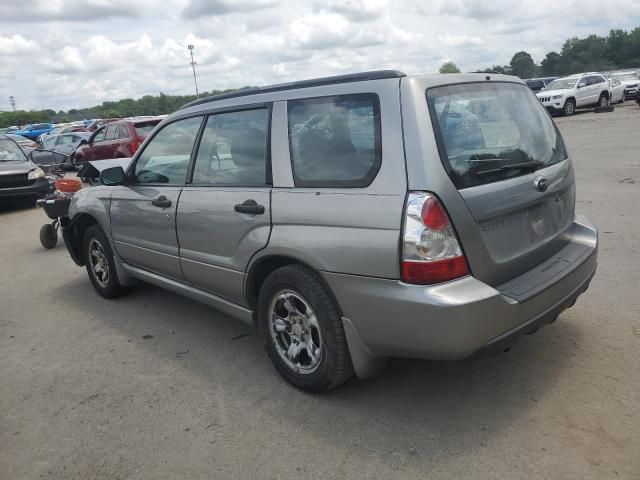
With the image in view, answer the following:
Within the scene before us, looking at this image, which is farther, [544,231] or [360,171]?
[544,231]

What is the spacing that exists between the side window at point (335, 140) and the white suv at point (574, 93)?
24.2m

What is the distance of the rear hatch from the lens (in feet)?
9.38

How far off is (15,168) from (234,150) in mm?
10483

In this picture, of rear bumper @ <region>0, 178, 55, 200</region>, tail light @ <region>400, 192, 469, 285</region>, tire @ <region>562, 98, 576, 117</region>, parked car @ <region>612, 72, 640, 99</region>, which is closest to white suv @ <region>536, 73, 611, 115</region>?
tire @ <region>562, 98, 576, 117</region>

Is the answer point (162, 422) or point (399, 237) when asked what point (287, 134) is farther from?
point (162, 422)

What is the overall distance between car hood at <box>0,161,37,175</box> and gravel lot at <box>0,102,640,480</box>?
28.1ft

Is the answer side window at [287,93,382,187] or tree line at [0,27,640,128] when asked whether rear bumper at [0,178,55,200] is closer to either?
side window at [287,93,382,187]

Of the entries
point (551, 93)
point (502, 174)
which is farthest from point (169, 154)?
point (551, 93)

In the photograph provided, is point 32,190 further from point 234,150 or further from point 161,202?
point 234,150

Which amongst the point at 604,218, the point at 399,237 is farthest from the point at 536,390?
the point at 604,218

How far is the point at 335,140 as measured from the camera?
125 inches

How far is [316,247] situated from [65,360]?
240cm

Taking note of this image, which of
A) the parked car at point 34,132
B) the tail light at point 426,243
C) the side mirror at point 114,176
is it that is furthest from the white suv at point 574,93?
the parked car at point 34,132

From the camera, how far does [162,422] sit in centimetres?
327
